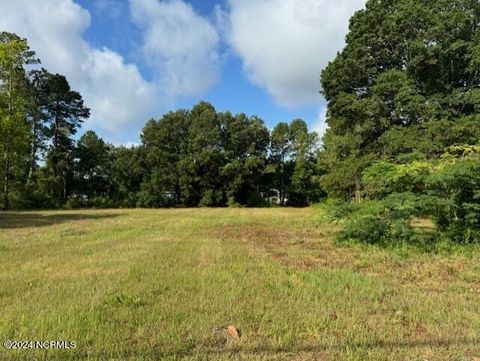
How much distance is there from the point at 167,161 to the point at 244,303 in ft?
164

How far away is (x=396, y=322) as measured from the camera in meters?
5.24

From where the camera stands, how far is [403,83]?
25.7 meters

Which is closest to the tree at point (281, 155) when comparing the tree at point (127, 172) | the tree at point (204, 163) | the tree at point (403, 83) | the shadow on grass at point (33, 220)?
the tree at point (204, 163)

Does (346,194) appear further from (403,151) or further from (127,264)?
(127,264)

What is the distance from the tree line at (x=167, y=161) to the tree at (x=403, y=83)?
87.1 feet

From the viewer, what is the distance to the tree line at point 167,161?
4853cm

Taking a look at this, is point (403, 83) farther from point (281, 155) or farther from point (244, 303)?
point (281, 155)

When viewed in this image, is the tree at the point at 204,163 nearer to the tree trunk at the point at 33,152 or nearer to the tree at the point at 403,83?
the tree trunk at the point at 33,152

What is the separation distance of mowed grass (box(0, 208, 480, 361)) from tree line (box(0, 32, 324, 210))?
1542 inches

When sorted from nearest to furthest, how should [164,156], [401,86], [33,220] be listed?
[33,220] → [401,86] → [164,156]

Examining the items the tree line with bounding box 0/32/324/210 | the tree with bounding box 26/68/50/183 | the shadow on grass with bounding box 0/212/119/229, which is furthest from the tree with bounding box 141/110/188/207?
the shadow on grass with bounding box 0/212/119/229

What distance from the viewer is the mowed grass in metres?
4.40

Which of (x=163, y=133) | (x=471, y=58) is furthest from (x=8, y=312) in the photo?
(x=163, y=133)

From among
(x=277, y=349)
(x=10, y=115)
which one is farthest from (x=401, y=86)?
(x=277, y=349)
